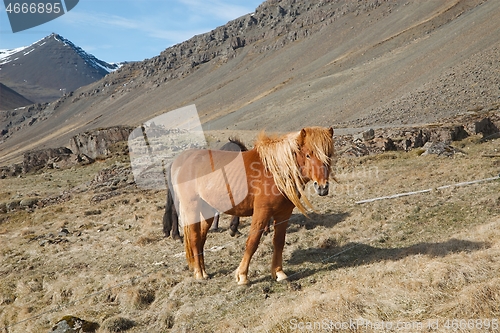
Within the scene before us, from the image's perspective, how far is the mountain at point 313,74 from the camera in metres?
44.6

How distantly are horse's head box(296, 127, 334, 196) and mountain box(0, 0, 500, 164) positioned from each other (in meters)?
28.7

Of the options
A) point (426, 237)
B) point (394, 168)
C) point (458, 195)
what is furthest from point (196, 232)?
point (394, 168)

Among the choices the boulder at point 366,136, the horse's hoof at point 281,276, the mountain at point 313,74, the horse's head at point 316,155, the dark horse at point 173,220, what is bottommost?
the horse's hoof at point 281,276

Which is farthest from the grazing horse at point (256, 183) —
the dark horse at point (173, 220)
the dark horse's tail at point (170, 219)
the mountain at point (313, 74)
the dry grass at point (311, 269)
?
the mountain at point (313, 74)

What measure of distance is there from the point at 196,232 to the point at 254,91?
94.7 m

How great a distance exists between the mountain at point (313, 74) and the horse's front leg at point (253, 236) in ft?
95.8

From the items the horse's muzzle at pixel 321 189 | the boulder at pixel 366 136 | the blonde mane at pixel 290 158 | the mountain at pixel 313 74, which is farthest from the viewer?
the mountain at pixel 313 74

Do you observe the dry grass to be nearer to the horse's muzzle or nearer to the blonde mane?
the horse's muzzle

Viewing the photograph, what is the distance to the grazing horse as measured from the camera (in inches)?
233

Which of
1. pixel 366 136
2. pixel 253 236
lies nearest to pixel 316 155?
pixel 253 236

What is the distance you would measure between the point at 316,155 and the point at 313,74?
8551 cm

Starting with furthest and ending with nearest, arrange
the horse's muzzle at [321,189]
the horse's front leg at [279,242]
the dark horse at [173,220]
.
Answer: the dark horse at [173,220] < the horse's front leg at [279,242] < the horse's muzzle at [321,189]

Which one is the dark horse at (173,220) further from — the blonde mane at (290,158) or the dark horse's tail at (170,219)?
the blonde mane at (290,158)

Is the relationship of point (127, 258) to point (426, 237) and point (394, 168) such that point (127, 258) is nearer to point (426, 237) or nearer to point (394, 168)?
point (426, 237)
